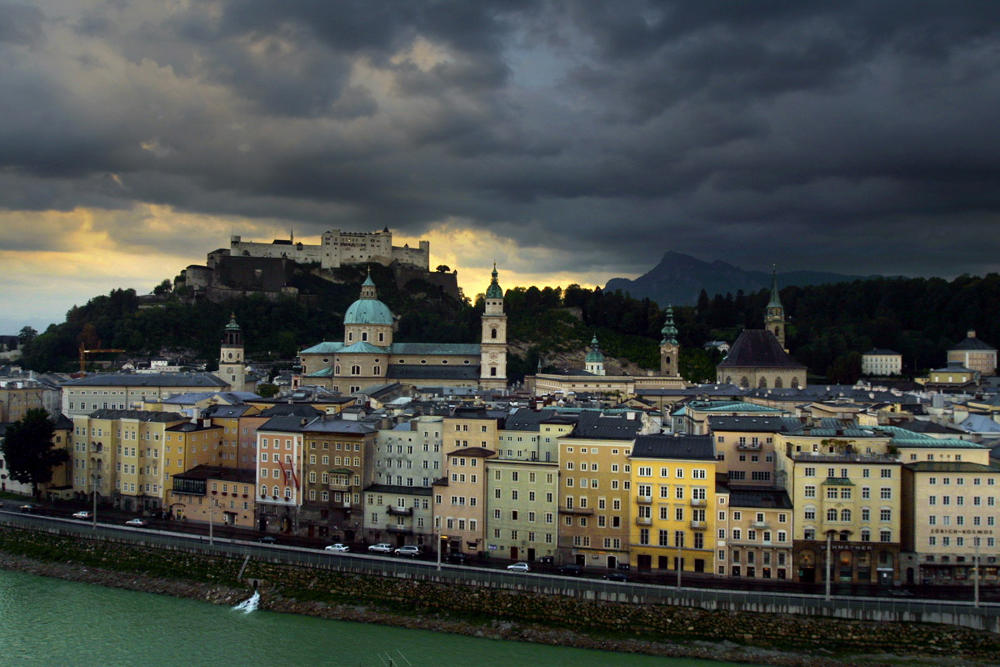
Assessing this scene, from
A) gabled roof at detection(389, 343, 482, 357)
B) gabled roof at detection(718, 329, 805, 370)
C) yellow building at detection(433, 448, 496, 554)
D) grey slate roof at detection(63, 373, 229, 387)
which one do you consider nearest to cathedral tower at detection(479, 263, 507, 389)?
gabled roof at detection(389, 343, 482, 357)

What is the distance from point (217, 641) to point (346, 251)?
101489 millimetres

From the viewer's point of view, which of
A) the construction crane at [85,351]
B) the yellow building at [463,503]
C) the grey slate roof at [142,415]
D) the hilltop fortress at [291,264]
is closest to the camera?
the yellow building at [463,503]

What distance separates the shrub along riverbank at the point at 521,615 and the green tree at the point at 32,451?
348 inches

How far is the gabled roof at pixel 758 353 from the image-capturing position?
82.8 metres

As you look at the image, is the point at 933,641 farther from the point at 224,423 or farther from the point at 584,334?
the point at 584,334

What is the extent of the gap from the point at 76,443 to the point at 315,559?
21.4 m

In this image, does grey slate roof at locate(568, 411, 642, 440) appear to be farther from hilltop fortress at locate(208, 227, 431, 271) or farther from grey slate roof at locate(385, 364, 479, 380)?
hilltop fortress at locate(208, 227, 431, 271)

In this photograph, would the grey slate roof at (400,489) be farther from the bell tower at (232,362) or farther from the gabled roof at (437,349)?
the gabled roof at (437,349)

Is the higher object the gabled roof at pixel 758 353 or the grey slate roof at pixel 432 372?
the gabled roof at pixel 758 353

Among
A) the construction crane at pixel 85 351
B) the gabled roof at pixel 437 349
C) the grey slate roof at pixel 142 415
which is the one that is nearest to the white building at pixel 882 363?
the gabled roof at pixel 437 349

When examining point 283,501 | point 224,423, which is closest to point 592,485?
point 283,501

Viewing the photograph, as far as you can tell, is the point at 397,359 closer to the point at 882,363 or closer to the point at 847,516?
the point at 882,363

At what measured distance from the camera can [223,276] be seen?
393 ft

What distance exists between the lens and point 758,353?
83.4m
